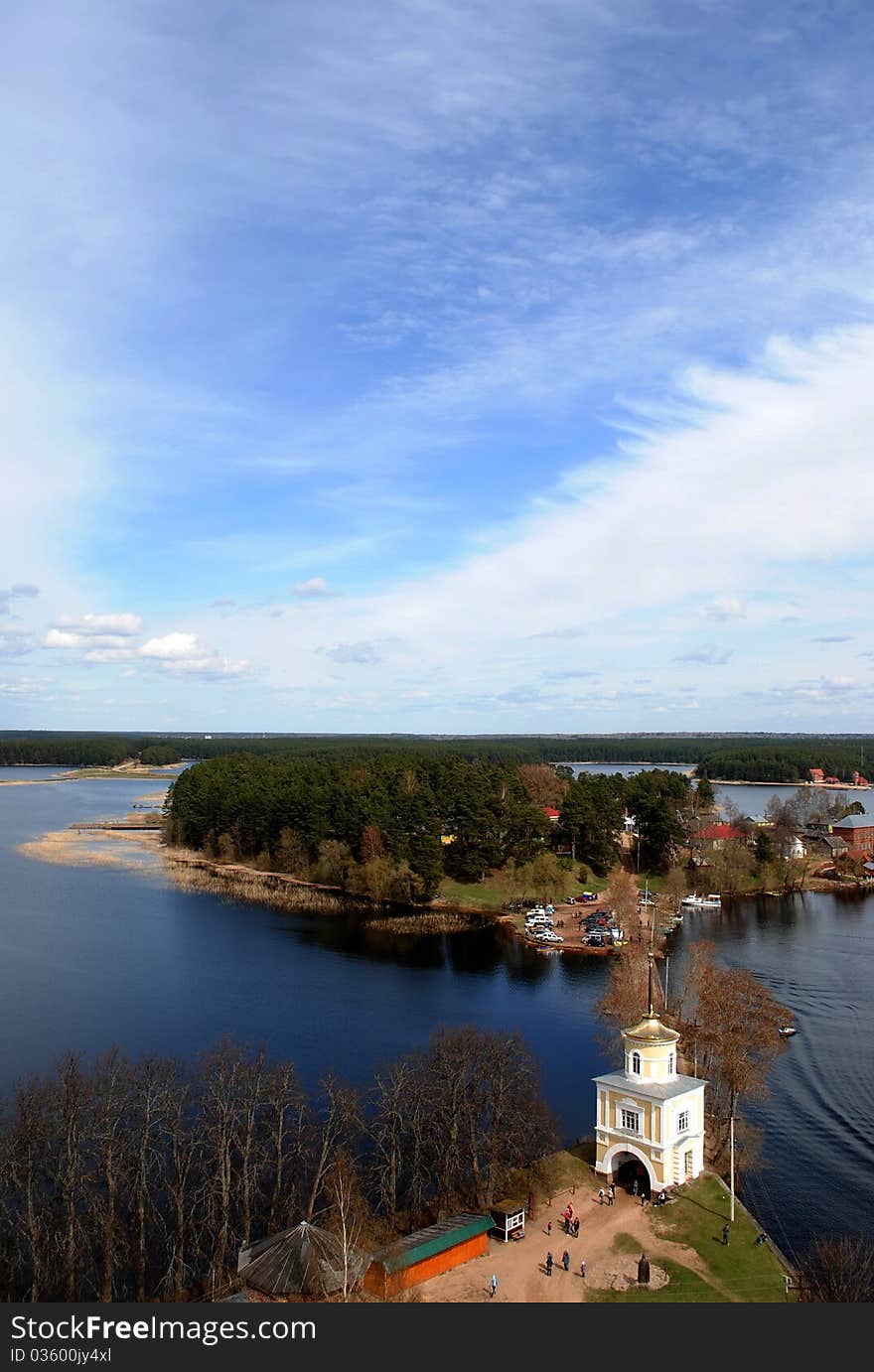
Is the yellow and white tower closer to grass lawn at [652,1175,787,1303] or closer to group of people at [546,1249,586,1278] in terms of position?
grass lawn at [652,1175,787,1303]

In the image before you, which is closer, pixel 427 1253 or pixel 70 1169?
pixel 427 1253

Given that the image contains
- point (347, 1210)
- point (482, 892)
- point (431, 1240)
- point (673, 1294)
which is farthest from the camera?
point (482, 892)

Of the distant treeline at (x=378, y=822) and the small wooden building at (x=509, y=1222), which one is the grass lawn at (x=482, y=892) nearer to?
the distant treeline at (x=378, y=822)

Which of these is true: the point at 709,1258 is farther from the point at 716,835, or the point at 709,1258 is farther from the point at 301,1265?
the point at 716,835

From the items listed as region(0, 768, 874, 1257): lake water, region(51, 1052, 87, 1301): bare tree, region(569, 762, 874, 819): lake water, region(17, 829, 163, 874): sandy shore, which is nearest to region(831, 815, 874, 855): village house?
region(569, 762, 874, 819): lake water

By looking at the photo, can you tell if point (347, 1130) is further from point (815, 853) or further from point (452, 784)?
point (815, 853)

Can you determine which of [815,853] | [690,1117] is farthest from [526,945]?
[815,853]

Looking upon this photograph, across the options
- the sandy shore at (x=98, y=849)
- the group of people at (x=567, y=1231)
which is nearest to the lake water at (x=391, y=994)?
the group of people at (x=567, y=1231)

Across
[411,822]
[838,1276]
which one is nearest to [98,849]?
[411,822]
